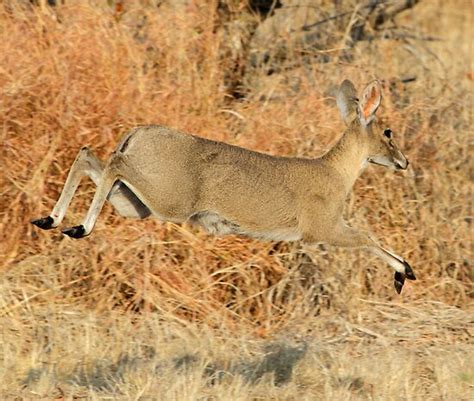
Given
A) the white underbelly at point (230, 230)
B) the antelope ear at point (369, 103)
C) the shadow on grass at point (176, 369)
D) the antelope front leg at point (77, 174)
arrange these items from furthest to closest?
the antelope ear at point (369, 103)
the white underbelly at point (230, 230)
the shadow on grass at point (176, 369)
the antelope front leg at point (77, 174)

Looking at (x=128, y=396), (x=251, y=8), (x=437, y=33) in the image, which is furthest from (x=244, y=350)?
(x=437, y=33)

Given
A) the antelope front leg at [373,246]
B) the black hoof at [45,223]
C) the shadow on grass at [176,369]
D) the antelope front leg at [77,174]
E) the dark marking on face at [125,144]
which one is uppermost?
the dark marking on face at [125,144]

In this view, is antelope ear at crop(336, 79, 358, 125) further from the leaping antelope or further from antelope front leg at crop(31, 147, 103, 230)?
antelope front leg at crop(31, 147, 103, 230)

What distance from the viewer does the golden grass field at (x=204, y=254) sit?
254 inches

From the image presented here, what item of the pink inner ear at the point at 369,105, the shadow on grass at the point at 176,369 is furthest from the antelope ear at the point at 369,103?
the shadow on grass at the point at 176,369

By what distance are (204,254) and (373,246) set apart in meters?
1.48

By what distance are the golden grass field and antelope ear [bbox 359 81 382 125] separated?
126 cm

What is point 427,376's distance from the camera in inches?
260

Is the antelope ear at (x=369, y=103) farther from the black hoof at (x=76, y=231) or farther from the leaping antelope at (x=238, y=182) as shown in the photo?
the black hoof at (x=76, y=231)

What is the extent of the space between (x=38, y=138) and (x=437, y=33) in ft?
23.6

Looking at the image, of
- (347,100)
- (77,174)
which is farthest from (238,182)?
(347,100)

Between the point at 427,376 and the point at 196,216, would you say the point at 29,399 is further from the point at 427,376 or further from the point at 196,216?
the point at 427,376

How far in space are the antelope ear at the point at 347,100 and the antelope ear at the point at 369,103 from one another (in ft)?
0.69

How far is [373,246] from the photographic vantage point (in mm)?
6902
